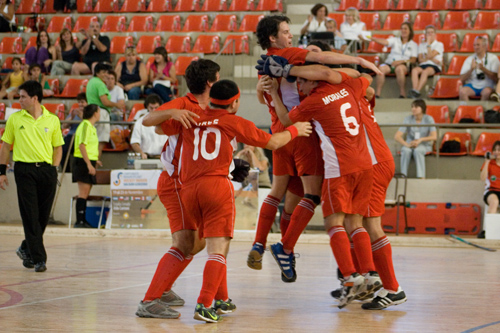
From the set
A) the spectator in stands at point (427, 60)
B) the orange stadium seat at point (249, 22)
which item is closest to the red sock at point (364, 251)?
the spectator in stands at point (427, 60)

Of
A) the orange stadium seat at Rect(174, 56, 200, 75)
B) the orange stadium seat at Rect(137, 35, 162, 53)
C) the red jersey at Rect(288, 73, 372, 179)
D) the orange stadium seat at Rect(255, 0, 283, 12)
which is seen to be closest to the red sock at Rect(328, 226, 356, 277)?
the red jersey at Rect(288, 73, 372, 179)

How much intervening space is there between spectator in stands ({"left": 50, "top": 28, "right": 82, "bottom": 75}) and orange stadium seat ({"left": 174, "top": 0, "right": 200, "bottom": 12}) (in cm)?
311

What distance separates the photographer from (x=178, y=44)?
15.7 m

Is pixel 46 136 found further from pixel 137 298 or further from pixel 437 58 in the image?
pixel 437 58

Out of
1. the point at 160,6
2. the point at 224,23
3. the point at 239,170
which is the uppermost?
the point at 160,6

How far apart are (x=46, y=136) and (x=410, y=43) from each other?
26.4ft

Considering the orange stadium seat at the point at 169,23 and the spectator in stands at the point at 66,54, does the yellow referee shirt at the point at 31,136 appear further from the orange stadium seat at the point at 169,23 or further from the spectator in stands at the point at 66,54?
the orange stadium seat at the point at 169,23

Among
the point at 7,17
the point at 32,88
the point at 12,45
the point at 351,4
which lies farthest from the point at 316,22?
the point at 7,17

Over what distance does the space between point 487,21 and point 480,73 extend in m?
2.65

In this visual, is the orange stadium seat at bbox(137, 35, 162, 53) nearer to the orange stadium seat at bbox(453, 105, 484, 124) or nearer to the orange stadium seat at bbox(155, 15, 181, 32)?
the orange stadium seat at bbox(155, 15, 181, 32)

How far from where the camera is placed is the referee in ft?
24.0

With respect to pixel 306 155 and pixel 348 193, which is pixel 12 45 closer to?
pixel 306 155

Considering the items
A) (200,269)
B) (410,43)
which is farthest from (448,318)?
(410,43)

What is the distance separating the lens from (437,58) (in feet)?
44.7
